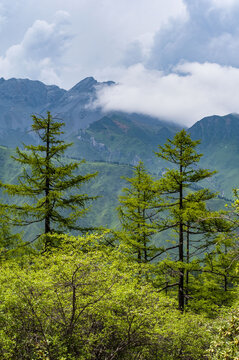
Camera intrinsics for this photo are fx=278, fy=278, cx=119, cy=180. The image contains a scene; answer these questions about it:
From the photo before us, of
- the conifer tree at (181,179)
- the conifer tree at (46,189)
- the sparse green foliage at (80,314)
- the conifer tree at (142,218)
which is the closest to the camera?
the sparse green foliage at (80,314)

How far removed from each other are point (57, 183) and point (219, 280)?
21096 mm

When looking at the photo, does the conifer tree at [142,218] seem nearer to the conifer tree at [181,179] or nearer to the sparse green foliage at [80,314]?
the conifer tree at [181,179]

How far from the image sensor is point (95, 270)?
405 inches

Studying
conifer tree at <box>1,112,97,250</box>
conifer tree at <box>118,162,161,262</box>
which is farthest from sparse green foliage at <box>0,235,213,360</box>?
conifer tree at <box>118,162,161,262</box>

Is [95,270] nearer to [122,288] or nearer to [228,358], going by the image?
[122,288]

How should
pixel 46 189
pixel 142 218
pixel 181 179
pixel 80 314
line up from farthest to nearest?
pixel 142 218 → pixel 46 189 → pixel 181 179 → pixel 80 314

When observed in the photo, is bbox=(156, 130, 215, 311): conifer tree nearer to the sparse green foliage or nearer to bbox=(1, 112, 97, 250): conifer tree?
bbox=(1, 112, 97, 250): conifer tree

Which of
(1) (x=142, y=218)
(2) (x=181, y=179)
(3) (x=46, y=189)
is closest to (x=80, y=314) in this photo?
(3) (x=46, y=189)

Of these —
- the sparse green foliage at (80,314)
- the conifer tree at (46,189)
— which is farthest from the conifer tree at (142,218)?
the sparse green foliage at (80,314)

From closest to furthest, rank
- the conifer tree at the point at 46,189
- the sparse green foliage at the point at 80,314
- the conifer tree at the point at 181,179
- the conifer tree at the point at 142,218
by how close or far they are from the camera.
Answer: the sparse green foliage at the point at 80,314 < the conifer tree at the point at 46,189 < the conifer tree at the point at 181,179 < the conifer tree at the point at 142,218

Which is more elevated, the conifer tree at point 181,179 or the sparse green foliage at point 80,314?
the conifer tree at point 181,179

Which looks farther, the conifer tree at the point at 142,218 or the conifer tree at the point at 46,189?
the conifer tree at the point at 142,218

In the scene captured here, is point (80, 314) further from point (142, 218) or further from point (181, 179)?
point (142, 218)

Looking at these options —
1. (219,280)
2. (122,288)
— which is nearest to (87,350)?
(122,288)
